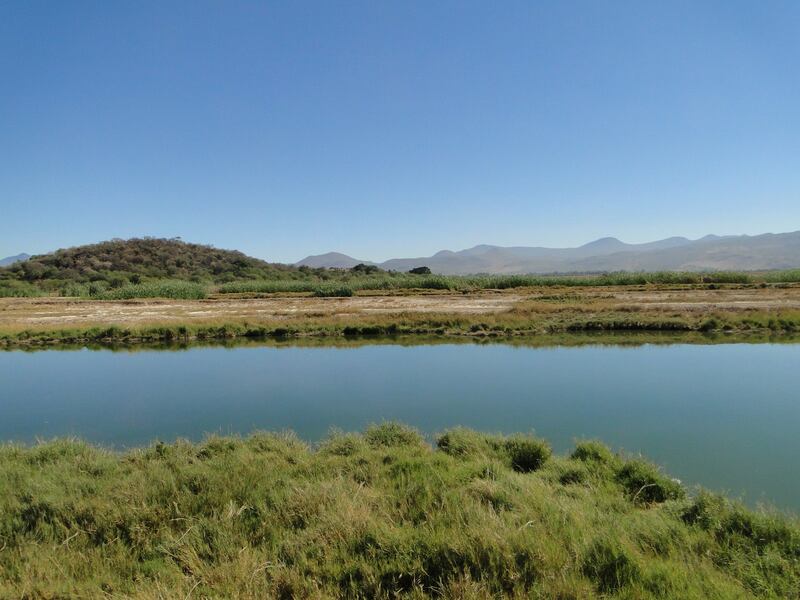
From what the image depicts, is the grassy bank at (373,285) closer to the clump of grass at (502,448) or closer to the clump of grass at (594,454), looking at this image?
the clump of grass at (502,448)

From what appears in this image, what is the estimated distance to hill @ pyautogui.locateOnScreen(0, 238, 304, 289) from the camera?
71.4 metres

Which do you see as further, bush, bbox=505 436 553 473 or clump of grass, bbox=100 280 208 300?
clump of grass, bbox=100 280 208 300

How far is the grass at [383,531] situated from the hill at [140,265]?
67760mm

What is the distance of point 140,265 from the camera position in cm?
8094

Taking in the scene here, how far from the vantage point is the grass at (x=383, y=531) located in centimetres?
388

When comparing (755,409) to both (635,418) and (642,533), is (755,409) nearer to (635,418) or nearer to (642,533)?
(635,418)

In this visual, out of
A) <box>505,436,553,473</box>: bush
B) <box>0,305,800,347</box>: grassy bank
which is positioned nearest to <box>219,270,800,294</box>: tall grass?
<box>0,305,800,347</box>: grassy bank

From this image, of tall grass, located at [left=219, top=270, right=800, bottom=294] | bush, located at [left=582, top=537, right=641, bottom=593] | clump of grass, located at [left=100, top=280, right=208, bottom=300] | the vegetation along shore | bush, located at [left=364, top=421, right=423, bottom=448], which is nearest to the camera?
bush, located at [left=582, top=537, right=641, bottom=593]

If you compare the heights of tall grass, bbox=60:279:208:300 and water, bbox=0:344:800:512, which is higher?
tall grass, bbox=60:279:208:300

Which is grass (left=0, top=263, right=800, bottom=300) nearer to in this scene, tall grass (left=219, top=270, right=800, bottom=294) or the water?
tall grass (left=219, top=270, right=800, bottom=294)

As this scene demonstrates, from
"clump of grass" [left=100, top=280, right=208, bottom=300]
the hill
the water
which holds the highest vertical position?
the hill

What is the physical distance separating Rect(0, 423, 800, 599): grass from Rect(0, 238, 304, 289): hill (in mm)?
67760

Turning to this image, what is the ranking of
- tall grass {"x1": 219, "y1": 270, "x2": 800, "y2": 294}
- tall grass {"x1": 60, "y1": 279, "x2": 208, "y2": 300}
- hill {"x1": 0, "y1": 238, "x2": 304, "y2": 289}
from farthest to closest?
hill {"x1": 0, "y1": 238, "x2": 304, "y2": 289} → tall grass {"x1": 60, "y1": 279, "x2": 208, "y2": 300} → tall grass {"x1": 219, "y1": 270, "x2": 800, "y2": 294}

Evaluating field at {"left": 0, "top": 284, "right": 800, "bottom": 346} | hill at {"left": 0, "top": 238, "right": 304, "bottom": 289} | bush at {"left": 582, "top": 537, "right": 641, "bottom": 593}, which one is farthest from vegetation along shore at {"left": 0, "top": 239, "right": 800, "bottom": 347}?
bush at {"left": 582, "top": 537, "right": 641, "bottom": 593}
